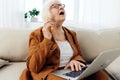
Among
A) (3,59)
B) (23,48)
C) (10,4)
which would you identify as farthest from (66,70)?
(10,4)

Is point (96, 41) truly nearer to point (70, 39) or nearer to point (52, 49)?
point (70, 39)

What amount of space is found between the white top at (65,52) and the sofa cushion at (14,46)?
43 cm

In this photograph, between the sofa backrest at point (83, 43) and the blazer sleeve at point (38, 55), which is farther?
the sofa backrest at point (83, 43)

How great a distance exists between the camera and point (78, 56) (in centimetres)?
192

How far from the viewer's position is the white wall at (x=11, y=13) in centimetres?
333

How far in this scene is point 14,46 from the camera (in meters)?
2.11

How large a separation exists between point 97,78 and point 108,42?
1.65ft

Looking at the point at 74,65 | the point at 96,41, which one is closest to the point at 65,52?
the point at 74,65

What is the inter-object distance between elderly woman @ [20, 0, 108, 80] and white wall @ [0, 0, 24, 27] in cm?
159

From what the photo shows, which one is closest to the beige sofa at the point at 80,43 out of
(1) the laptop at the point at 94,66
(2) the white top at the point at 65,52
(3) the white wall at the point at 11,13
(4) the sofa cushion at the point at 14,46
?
(4) the sofa cushion at the point at 14,46

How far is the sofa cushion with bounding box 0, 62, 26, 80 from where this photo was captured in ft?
5.98

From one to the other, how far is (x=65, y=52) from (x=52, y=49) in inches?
6.8

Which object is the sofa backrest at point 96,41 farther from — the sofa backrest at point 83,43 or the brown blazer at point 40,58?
the brown blazer at point 40,58

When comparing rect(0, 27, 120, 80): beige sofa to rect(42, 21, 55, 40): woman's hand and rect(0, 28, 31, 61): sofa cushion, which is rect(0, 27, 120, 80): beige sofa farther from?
rect(42, 21, 55, 40): woman's hand
